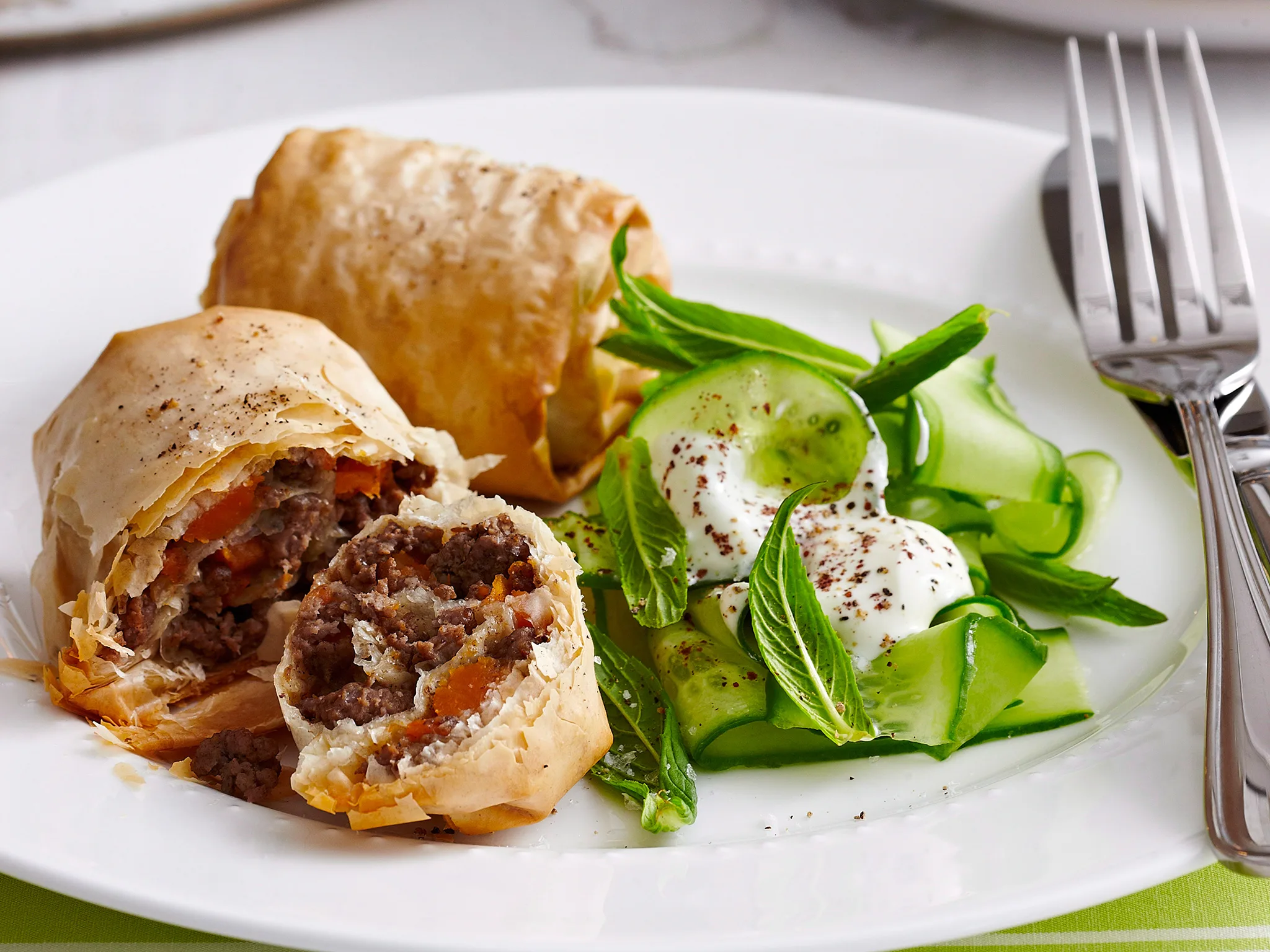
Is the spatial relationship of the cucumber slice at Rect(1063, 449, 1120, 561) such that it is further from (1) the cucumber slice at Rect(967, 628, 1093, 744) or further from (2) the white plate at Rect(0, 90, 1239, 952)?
(1) the cucumber slice at Rect(967, 628, 1093, 744)

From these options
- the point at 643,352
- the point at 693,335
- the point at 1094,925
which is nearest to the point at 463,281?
the point at 643,352

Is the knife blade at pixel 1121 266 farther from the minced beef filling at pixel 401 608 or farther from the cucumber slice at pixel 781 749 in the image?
the minced beef filling at pixel 401 608

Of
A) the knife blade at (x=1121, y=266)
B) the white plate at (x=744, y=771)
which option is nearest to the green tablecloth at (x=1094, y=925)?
the white plate at (x=744, y=771)

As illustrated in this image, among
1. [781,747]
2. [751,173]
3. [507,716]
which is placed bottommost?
[781,747]

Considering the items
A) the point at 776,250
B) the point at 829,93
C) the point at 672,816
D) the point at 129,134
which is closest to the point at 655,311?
the point at 776,250

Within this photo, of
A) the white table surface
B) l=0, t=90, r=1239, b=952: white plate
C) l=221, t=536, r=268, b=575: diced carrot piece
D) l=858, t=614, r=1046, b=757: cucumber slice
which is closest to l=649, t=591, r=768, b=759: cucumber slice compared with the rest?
l=0, t=90, r=1239, b=952: white plate

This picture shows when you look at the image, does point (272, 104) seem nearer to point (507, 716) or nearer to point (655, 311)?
point (655, 311)

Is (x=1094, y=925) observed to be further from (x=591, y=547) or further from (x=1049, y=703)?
(x=591, y=547)
